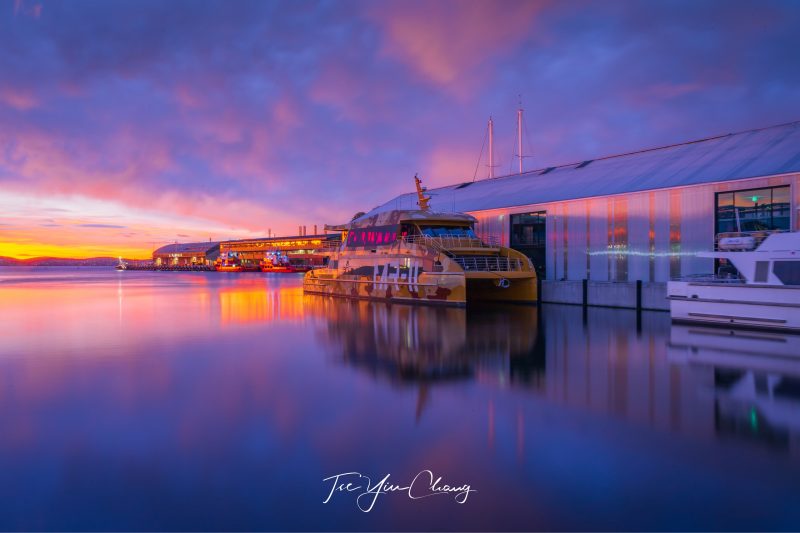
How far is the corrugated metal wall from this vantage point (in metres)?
22.1

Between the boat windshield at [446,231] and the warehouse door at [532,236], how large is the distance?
4.06 metres

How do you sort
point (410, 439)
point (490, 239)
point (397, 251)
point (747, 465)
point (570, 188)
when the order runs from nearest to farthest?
point (747, 465)
point (410, 439)
point (397, 251)
point (570, 188)
point (490, 239)

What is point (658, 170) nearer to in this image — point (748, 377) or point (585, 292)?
point (585, 292)

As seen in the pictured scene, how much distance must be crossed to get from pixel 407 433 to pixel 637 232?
2040 cm

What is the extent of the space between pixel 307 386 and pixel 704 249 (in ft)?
61.2

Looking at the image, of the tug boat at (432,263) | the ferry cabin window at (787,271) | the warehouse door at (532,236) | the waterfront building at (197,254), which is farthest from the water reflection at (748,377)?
the waterfront building at (197,254)

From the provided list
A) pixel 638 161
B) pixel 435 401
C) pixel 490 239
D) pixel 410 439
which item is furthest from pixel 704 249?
pixel 410 439

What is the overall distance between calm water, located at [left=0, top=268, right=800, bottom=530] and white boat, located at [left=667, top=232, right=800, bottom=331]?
4.19 ft

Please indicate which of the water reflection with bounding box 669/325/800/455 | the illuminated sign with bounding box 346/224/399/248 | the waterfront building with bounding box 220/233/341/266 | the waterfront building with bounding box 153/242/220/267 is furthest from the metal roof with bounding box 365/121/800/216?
the waterfront building with bounding box 153/242/220/267

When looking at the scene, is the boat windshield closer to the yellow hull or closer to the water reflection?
the yellow hull

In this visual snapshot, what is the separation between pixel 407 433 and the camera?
760 cm

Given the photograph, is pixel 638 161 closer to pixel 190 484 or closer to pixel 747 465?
pixel 747 465

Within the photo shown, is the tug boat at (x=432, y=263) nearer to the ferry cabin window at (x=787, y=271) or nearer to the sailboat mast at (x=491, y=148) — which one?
the ferry cabin window at (x=787, y=271)

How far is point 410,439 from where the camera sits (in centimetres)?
733
